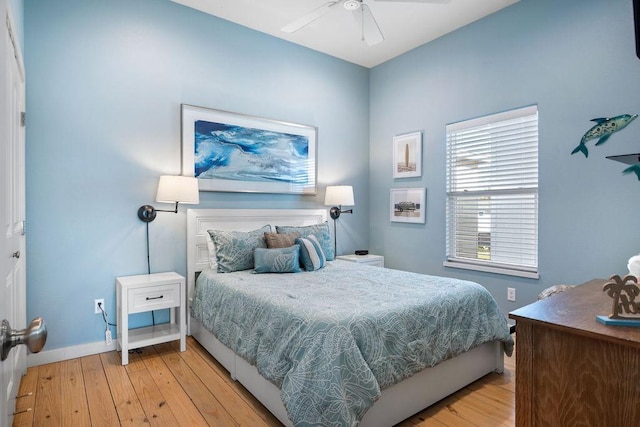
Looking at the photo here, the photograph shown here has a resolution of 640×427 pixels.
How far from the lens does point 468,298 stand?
7.77 ft

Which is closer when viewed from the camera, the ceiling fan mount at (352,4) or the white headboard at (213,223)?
the ceiling fan mount at (352,4)

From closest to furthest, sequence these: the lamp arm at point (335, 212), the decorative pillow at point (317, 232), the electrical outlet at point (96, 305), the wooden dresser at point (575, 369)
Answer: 1. the wooden dresser at point (575, 369)
2. the electrical outlet at point (96, 305)
3. the decorative pillow at point (317, 232)
4. the lamp arm at point (335, 212)

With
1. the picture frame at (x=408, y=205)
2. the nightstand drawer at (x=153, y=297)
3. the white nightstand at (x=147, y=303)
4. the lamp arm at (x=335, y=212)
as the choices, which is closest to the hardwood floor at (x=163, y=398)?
the white nightstand at (x=147, y=303)

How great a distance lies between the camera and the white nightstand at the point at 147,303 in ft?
8.91

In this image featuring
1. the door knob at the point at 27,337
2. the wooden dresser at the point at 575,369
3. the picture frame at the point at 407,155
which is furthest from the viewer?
the picture frame at the point at 407,155

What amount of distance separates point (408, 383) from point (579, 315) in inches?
43.2

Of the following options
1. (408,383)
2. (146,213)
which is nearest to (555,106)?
(408,383)

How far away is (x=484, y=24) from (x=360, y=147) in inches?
75.8

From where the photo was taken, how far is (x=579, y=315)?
1.16 m

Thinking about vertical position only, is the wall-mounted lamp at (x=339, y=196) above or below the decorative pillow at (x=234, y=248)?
above

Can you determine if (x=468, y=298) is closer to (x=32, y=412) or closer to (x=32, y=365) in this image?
(x=32, y=412)

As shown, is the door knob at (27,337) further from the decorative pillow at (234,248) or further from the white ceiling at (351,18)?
the white ceiling at (351,18)

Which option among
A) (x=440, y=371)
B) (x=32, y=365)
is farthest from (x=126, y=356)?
(x=440, y=371)

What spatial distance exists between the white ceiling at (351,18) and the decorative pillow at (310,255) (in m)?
2.09
